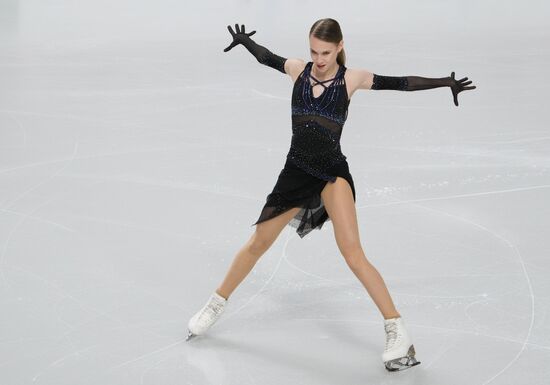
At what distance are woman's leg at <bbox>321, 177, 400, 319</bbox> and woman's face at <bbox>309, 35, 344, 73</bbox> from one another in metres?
0.47

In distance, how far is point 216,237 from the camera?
206 inches

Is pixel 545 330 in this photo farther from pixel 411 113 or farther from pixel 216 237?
pixel 411 113

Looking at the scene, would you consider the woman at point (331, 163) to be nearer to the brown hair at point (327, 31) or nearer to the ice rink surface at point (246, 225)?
the brown hair at point (327, 31)

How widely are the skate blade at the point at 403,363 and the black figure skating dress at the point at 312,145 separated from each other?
28.7 inches

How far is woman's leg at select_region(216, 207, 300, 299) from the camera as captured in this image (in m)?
4.00

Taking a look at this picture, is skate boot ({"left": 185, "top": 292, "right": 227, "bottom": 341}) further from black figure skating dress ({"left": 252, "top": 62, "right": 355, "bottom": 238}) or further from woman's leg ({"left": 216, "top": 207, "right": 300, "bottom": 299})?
black figure skating dress ({"left": 252, "top": 62, "right": 355, "bottom": 238})

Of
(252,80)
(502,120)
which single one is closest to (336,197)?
(502,120)

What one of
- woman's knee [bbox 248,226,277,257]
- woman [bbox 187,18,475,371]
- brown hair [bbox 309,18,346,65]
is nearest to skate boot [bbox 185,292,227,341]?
woman's knee [bbox 248,226,277,257]

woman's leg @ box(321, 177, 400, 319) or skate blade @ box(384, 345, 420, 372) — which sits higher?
woman's leg @ box(321, 177, 400, 319)

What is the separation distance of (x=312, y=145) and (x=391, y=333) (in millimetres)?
826

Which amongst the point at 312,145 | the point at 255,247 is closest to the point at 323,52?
the point at 312,145

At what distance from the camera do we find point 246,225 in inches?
213

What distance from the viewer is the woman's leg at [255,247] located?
4000 mm

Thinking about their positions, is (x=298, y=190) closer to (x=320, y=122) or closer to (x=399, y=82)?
(x=320, y=122)
